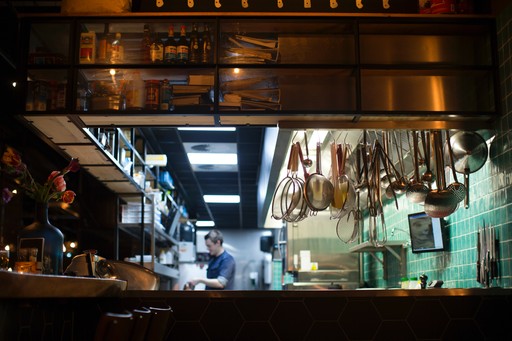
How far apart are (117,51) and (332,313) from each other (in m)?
1.99

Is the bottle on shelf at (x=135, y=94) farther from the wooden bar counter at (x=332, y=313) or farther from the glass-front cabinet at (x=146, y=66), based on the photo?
the wooden bar counter at (x=332, y=313)

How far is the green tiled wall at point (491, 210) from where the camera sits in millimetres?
3693

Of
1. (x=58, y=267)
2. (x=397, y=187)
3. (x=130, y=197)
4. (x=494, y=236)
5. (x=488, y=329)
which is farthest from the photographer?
(x=130, y=197)

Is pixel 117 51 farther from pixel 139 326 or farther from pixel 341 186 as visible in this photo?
pixel 139 326

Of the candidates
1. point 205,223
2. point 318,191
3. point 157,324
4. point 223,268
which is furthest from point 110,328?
point 205,223

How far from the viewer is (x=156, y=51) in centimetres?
410

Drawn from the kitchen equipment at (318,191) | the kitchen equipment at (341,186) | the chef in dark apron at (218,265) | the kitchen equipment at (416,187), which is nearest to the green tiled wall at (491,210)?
the kitchen equipment at (416,187)

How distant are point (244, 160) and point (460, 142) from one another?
6.02 metres

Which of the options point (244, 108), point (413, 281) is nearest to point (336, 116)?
point (244, 108)

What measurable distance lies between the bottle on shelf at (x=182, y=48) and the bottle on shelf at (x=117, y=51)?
340 millimetres

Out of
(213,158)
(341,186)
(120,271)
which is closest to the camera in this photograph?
(120,271)

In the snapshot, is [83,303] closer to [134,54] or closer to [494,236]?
[134,54]

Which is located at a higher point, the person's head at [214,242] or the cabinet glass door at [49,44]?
the cabinet glass door at [49,44]

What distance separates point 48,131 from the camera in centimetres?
420
